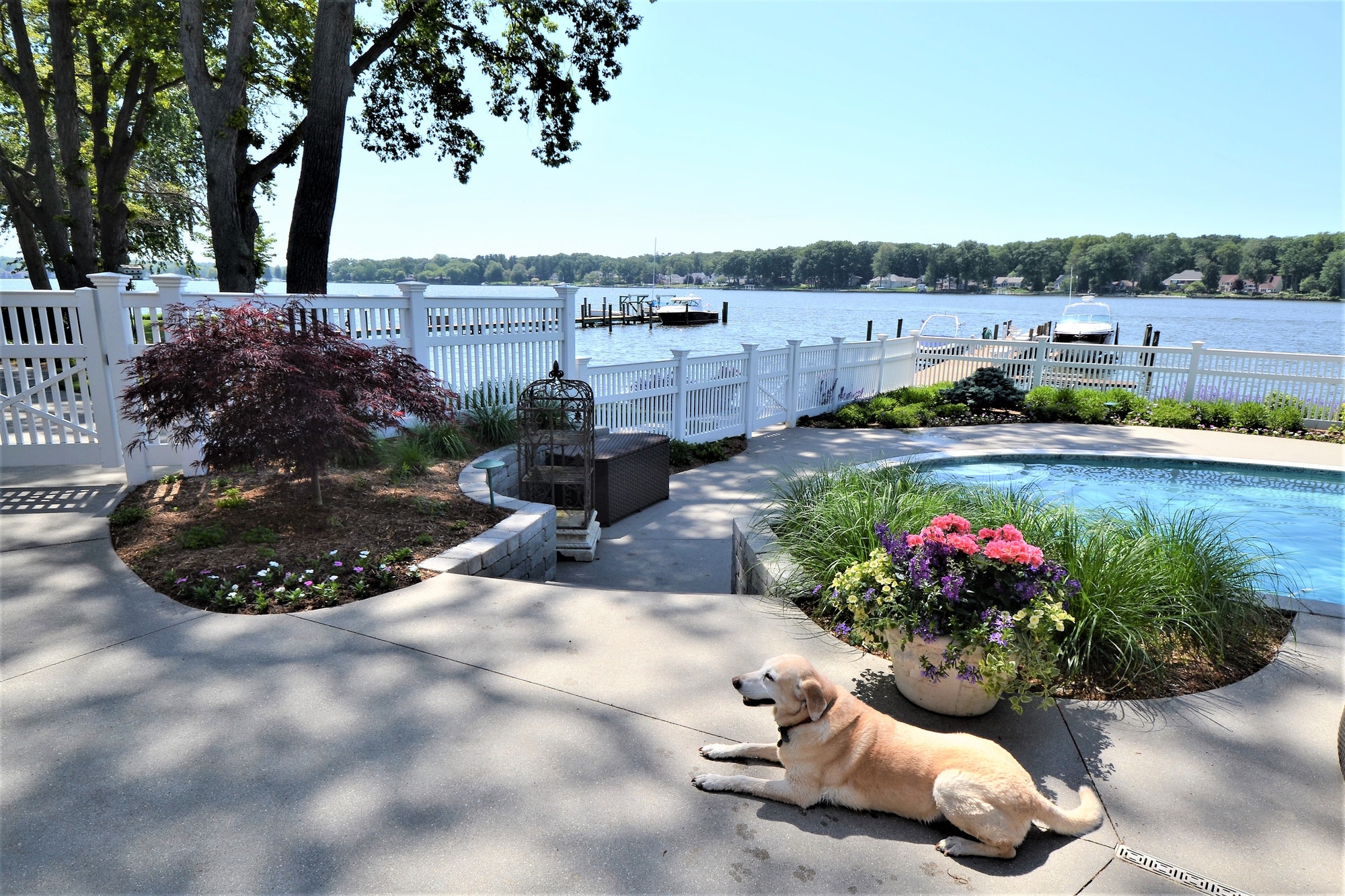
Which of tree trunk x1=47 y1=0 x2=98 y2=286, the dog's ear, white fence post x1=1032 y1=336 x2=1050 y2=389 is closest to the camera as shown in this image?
the dog's ear

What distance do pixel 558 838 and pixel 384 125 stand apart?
48.5 feet

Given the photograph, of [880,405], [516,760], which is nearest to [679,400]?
[880,405]

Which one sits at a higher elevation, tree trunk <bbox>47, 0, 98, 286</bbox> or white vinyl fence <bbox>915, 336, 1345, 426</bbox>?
tree trunk <bbox>47, 0, 98, 286</bbox>

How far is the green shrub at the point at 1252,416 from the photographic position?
445 inches

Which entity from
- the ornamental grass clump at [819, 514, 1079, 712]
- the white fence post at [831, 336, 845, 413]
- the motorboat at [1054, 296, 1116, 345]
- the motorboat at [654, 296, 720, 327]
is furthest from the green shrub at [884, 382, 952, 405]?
the motorboat at [654, 296, 720, 327]

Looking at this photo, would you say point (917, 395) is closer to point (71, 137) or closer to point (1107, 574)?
point (1107, 574)

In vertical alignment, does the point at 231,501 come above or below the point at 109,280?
below

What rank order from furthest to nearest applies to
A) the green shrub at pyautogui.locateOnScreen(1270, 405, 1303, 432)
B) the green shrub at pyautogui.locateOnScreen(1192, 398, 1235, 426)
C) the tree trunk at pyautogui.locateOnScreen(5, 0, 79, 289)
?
the tree trunk at pyautogui.locateOnScreen(5, 0, 79, 289) < the green shrub at pyautogui.locateOnScreen(1192, 398, 1235, 426) < the green shrub at pyautogui.locateOnScreen(1270, 405, 1303, 432)

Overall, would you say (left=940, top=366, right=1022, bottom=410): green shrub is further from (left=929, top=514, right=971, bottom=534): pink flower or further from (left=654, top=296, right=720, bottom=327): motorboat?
(left=654, top=296, right=720, bottom=327): motorboat

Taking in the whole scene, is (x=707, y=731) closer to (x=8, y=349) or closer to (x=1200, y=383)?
(x=8, y=349)

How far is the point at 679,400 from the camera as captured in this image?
9664 millimetres

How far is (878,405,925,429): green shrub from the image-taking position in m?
11.6

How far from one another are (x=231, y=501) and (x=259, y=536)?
0.77 meters

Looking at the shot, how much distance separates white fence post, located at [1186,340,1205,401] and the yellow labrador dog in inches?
507
